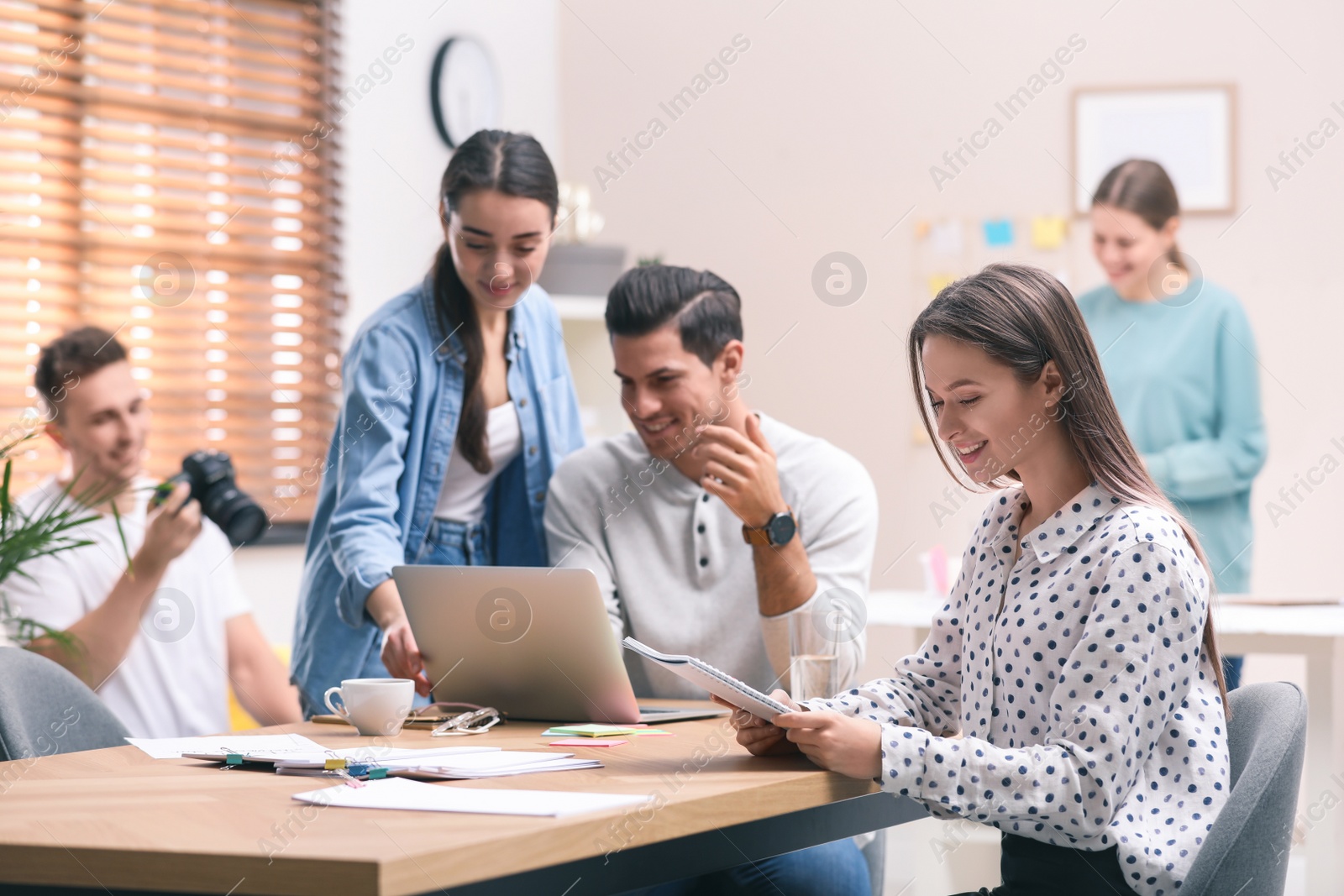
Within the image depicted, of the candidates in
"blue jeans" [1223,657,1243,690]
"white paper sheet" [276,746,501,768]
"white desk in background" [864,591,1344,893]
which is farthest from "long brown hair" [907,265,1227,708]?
"blue jeans" [1223,657,1243,690]

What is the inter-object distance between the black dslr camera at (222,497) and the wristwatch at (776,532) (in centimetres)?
75

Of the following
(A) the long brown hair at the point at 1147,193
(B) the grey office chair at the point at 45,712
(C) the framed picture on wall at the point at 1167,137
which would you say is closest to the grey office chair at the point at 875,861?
(B) the grey office chair at the point at 45,712

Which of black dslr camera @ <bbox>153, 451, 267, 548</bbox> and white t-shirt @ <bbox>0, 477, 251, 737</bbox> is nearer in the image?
black dslr camera @ <bbox>153, 451, 267, 548</bbox>

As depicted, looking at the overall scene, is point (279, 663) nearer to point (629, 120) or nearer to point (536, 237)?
point (536, 237)

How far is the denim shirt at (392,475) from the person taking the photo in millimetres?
1899

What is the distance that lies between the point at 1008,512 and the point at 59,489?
1.83 metres

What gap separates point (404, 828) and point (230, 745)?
556mm

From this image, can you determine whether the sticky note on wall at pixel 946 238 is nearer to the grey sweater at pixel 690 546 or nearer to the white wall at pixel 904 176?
the white wall at pixel 904 176

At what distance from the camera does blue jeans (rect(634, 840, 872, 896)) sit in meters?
1.53

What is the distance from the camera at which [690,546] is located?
6.28 ft

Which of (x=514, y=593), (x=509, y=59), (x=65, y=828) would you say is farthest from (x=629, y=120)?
(x=65, y=828)

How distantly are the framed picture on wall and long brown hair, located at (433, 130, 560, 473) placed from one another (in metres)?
2.20

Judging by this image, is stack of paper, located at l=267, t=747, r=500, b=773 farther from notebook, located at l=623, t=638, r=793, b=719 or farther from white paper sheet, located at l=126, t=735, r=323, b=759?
notebook, located at l=623, t=638, r=793, b=719

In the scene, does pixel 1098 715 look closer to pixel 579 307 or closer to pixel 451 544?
pixel 451 544
